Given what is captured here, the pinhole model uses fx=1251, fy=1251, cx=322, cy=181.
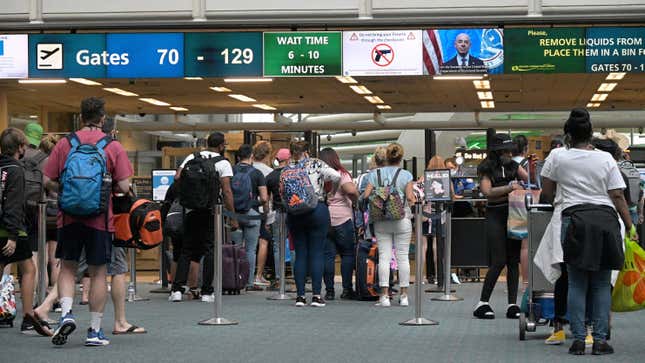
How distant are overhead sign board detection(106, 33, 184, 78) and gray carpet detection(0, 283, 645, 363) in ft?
20.2

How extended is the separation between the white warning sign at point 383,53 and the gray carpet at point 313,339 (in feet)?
18.9

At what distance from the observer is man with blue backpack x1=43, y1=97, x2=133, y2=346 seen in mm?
8828

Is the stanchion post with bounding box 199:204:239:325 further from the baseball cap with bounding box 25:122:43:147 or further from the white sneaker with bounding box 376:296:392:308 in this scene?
the white sneaker with bounding box 376:296:392:308

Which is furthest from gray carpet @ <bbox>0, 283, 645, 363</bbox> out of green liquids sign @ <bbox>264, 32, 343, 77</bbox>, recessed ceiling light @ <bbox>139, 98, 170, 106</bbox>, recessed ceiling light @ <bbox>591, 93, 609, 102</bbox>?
recessed ceiling light @ <bbox>591, 93, 609, 102</bbox>

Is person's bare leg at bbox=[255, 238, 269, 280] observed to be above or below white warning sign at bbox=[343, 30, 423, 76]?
below

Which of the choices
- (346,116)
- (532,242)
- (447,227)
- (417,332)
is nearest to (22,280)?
(417,332)

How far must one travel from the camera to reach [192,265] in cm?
1367

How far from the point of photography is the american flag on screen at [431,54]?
1791 cm

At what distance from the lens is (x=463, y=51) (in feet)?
58.6

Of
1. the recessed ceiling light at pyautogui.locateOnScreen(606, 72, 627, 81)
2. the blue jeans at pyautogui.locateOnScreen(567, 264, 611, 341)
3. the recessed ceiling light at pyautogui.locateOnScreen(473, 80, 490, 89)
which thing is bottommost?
the blue jeans at pyautogui.locateOnScreen(567, 264, 611, 341)

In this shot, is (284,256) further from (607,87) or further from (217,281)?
(607,87)

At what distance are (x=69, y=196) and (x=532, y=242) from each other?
11.2 ft

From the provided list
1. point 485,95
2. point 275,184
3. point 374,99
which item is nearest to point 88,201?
point 275,184

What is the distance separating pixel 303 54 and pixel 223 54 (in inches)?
47.6
